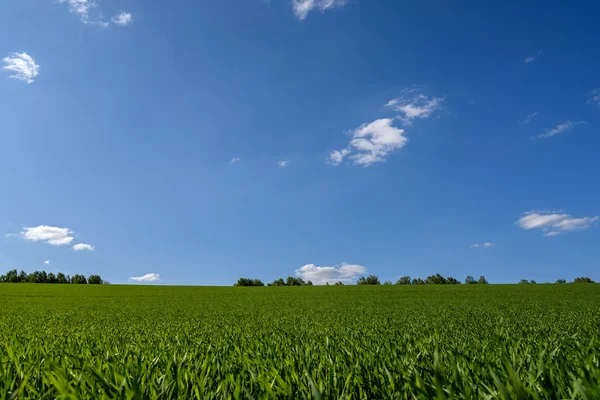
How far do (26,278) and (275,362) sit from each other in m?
142

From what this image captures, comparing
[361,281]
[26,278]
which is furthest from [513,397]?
[26,278]

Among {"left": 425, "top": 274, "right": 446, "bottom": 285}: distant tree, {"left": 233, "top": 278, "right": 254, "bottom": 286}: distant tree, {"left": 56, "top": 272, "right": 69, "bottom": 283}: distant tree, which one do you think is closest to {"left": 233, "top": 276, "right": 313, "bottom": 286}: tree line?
{"left": 233, "top": 278, "right": 254, "bottom": 286}: distant tree

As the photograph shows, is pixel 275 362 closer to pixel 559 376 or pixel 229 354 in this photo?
pixel 229 354

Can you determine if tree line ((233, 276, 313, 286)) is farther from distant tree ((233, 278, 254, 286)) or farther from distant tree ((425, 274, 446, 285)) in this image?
distant tree ((425, 274, 446, 285))

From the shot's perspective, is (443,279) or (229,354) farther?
(443,279)

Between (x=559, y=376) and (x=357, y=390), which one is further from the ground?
(x=559, y=376)

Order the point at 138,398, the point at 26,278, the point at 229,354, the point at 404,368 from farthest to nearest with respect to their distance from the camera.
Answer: the point at 26,278 < the point at 229,354 < the point at 404,368 < the point at 138,398

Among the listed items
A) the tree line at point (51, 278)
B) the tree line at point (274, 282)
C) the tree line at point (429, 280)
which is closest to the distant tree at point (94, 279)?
the tree line at point (51, 278)

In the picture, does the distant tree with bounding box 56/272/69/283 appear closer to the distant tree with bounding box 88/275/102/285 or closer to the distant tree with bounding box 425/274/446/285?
the distant tree with bounding box 88/275/102/285

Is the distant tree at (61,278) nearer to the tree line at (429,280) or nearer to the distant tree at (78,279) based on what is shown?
the distant tree at (78,279)

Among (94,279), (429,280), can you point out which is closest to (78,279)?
(94,279)

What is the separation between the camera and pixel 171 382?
1917 millimetres

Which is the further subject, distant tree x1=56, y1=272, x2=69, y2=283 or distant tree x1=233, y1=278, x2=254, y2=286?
distant tree x1=56, y1=272, x2=69, y2=283

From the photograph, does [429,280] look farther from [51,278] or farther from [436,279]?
[51,278]
